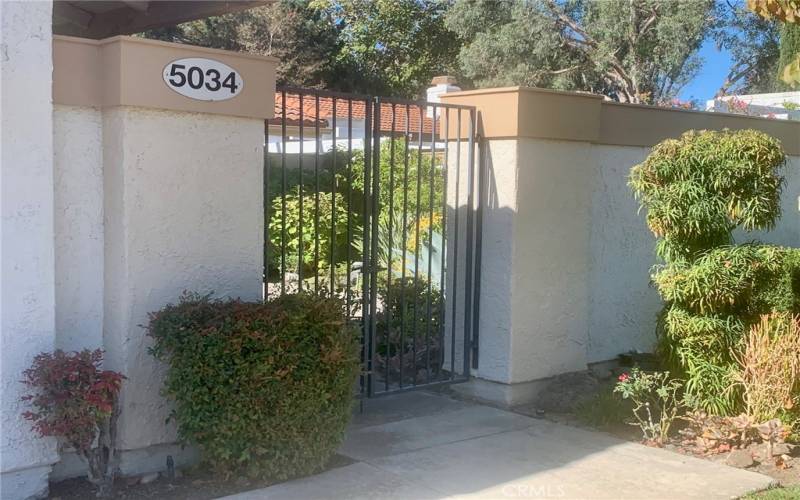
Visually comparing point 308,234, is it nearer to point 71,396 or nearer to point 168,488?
point 168,488

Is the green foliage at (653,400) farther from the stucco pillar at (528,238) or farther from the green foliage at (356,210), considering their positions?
the green foliage at (356,210)

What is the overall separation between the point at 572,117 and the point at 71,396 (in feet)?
14.3

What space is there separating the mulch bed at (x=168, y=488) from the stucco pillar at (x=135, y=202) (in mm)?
113

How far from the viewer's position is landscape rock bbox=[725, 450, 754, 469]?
5.39 m

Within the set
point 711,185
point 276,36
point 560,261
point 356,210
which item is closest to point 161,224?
point 560,261

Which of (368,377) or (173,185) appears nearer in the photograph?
(173,185)

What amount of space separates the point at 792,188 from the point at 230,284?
258 inches

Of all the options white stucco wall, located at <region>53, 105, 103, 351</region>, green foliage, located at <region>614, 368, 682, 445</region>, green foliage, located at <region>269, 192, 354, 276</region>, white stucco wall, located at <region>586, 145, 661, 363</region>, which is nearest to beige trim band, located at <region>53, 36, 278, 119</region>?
white stucco wall, located at <region>53, 105, 103, 351</region>

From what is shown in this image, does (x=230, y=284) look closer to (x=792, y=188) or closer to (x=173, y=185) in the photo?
(x=173, y=185)

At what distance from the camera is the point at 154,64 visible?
477cm

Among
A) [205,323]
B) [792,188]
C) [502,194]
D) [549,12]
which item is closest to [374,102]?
[502,194]

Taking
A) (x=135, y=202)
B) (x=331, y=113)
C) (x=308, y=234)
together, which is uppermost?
(x=331, y=113)

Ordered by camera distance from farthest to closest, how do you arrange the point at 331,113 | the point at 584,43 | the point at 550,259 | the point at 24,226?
the point at 584,43
the point at 331,113
the point at 550,259
the point at 24,226

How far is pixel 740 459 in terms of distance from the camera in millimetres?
5434
